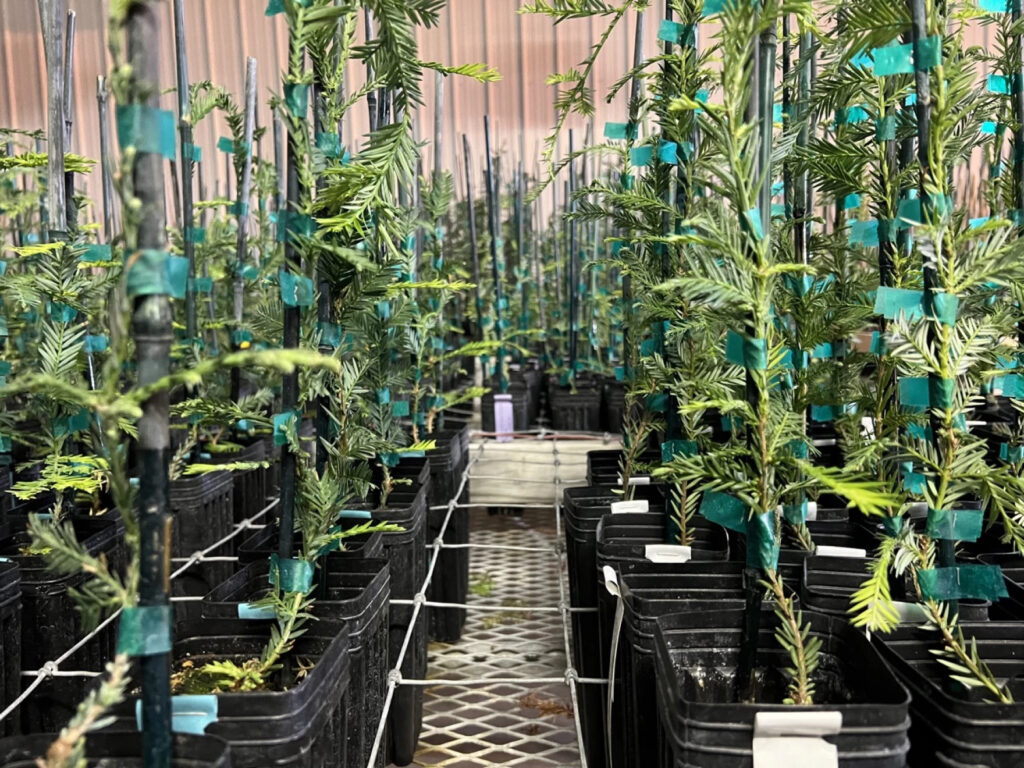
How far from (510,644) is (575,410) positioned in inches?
63.6

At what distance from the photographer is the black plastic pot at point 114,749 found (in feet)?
3.02

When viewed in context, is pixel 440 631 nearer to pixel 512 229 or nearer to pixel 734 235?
pixel 734 235

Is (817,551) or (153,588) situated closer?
(153,588)

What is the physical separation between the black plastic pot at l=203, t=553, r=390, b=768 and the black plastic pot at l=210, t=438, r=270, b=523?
1148mm

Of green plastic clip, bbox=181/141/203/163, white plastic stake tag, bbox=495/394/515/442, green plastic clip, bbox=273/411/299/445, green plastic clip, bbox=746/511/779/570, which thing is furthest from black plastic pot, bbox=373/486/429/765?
white plastic stake tag, bbox=495/394/515/442

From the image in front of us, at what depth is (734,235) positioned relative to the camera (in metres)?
1.09

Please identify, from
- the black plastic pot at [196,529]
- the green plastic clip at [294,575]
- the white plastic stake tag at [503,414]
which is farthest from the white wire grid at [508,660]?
the black plastic pot at [196,529]

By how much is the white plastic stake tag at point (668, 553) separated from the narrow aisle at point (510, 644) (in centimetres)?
27

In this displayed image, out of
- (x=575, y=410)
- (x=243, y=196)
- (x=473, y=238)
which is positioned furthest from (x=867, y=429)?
(x=473, y=238)

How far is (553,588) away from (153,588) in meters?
2.22

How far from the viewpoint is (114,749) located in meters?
0.95

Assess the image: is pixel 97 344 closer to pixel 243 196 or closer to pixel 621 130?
pixel 243 196

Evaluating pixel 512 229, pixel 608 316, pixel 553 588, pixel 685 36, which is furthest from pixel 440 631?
pixel 512 229

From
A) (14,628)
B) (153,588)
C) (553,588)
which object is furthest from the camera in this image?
(553,588)
